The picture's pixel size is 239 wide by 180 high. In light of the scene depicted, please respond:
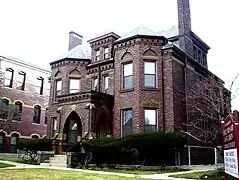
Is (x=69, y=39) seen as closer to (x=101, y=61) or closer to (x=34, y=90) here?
(x=101, y=61)

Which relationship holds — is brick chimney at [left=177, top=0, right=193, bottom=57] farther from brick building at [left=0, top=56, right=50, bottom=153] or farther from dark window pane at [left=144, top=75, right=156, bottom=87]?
brick building at [left=0, top=56, right=50, bottom=153]

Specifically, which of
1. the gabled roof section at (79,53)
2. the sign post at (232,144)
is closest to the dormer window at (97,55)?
the gabled roof section at (79,53)

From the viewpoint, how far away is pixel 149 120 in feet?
63.9

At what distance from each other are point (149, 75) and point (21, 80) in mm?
19347

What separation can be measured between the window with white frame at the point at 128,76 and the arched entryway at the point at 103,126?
2.75 m

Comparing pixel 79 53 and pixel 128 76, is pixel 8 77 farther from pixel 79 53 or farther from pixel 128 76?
pixel 128 76

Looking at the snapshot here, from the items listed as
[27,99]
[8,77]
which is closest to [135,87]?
[27,99]

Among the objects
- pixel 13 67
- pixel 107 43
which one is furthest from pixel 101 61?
pixel 13 67

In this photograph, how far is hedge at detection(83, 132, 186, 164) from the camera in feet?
51.6

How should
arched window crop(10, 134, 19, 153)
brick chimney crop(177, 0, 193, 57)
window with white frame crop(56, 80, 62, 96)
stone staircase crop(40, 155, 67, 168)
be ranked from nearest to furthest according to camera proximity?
stone staircase crop(40, 155, 67, 168) → brick chimney crop(177, 0, 193, 57) → window with white frame crop(56, 80, 62, 96) → arched window crop(10, 134, 19, 153)

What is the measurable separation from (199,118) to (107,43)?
→ 976cm

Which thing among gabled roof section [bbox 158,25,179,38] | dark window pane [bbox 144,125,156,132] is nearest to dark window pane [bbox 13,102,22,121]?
dark window pane [bbox 144,125,156,132]

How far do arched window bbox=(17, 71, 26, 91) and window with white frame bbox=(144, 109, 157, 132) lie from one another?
19.4 metres

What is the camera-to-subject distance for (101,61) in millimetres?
23625
